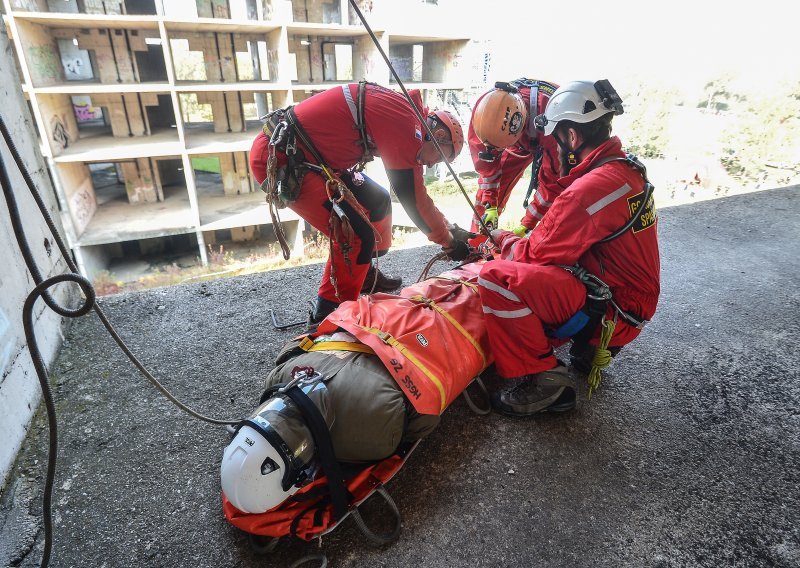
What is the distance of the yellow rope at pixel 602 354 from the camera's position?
204 centimetres

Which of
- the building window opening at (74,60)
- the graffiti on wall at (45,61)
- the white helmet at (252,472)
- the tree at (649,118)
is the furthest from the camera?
the tree at (649,118)

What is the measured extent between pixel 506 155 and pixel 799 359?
7.61 ft

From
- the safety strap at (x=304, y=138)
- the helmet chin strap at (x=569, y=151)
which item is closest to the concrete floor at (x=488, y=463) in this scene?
the safety strap at (x=304, y=138)

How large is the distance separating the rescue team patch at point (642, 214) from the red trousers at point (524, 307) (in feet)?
1.20

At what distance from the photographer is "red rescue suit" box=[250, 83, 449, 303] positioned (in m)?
2.42

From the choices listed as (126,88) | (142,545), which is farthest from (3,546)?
(126,88)

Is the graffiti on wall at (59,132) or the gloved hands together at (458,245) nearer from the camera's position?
the gloved hands together at (458,245)

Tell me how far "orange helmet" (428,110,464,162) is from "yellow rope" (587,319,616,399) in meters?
1.40

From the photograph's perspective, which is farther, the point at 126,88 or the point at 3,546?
the point at 126,88

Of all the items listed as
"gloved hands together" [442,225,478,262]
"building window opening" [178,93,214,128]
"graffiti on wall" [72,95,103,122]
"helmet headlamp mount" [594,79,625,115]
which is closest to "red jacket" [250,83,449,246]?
"gloved hands together" [442,225,478,262]

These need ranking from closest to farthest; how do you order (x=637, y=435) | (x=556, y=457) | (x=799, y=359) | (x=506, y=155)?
1. (x=556, y=457)
2. (x=637, y=435)
3. (x=799, y=359)
4. (x=506, y=155)

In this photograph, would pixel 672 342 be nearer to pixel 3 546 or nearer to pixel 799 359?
pixel 799 359

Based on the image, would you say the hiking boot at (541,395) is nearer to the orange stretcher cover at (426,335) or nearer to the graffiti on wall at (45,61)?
the orange stretcher cover at (426,335)

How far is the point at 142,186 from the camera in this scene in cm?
1448
